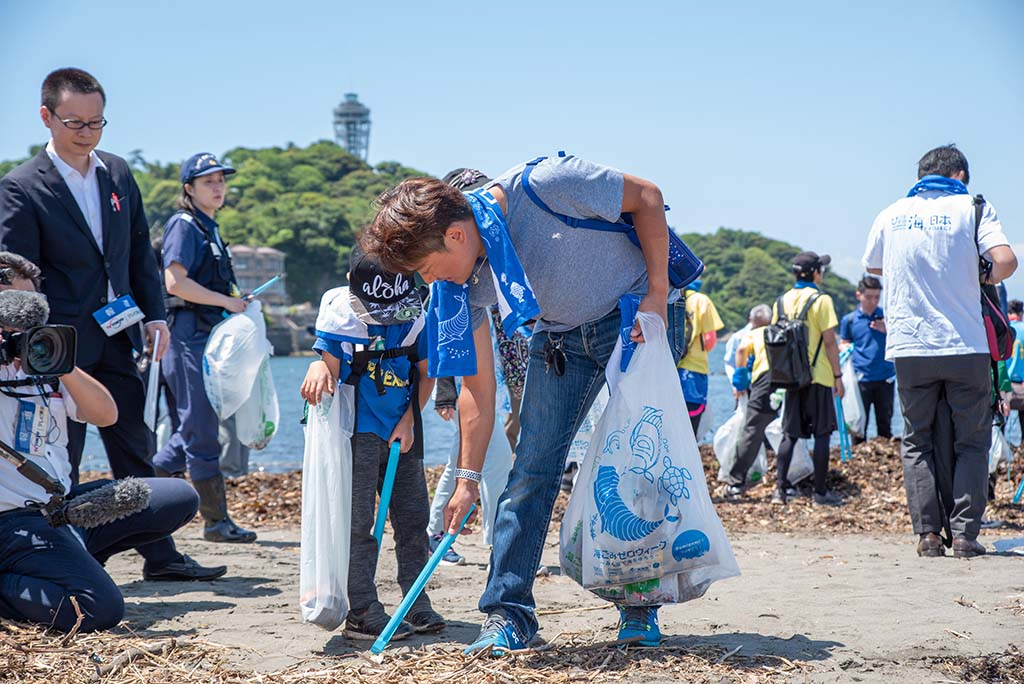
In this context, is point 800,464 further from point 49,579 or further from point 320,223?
point 320,223

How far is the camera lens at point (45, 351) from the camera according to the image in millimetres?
3861

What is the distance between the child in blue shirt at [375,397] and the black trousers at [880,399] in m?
8.56

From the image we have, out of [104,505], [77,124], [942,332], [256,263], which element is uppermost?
[256,263]

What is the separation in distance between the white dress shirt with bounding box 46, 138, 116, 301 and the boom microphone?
117 centimetres

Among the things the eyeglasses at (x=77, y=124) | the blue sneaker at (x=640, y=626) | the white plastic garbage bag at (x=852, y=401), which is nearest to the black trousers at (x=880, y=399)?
the white plastic garbage bag at (x=852, y=401)

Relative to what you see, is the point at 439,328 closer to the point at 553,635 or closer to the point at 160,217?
the point at 553,635

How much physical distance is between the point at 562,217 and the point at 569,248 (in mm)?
106

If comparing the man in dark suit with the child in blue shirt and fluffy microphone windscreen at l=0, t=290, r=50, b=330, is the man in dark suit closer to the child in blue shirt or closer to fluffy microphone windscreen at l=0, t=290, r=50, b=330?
fluffy microphone windscreen at l=0, t=290, r=50, b=330

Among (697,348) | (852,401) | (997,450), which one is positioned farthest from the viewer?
(852,401)

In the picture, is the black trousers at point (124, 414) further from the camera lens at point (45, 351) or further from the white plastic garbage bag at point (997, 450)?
the white plastic garbage bag at point (997, 450)

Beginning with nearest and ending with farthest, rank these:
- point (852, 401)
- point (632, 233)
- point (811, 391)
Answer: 1. point (632, 233)
2. point (811, 391)
3. point (852, 401)

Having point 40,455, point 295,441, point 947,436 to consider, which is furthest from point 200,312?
point 295,441

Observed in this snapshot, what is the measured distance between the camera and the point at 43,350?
3893 mm

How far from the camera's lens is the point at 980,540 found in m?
6.49
